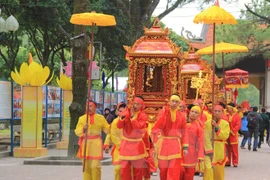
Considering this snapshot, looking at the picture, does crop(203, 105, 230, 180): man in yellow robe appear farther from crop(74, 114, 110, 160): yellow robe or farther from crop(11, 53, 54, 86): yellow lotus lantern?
crop(11, 53, 54, 86): yellow lotus lantern

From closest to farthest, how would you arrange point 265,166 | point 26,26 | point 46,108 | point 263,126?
point 265,166 < point 46,108 < point 263,126 < point 26,26

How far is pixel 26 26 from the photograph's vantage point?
2978cm

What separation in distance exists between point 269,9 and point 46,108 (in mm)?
11289

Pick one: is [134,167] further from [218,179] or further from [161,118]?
[218,179]

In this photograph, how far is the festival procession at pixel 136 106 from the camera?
36.3 feet

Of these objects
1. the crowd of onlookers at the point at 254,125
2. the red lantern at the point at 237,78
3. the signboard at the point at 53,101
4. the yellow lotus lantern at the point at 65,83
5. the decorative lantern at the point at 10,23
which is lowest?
the crowd of onlookers at the point at 254,125

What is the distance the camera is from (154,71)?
1666 centimetres

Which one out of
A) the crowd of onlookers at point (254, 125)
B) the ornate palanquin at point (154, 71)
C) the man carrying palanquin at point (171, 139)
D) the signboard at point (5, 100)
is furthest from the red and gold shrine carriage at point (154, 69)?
the crowd of onlookers at point (254, 125)

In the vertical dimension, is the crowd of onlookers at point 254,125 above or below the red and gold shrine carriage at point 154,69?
below

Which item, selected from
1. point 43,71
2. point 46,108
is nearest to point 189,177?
point 43,71

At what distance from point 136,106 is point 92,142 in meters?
1.12

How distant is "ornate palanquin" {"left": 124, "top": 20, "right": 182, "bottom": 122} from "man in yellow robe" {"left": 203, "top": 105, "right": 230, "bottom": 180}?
3.76m

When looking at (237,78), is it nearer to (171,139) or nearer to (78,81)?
(78,81)

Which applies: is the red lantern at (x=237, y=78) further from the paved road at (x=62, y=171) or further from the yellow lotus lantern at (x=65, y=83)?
the paved road at (x=62, y=171)
